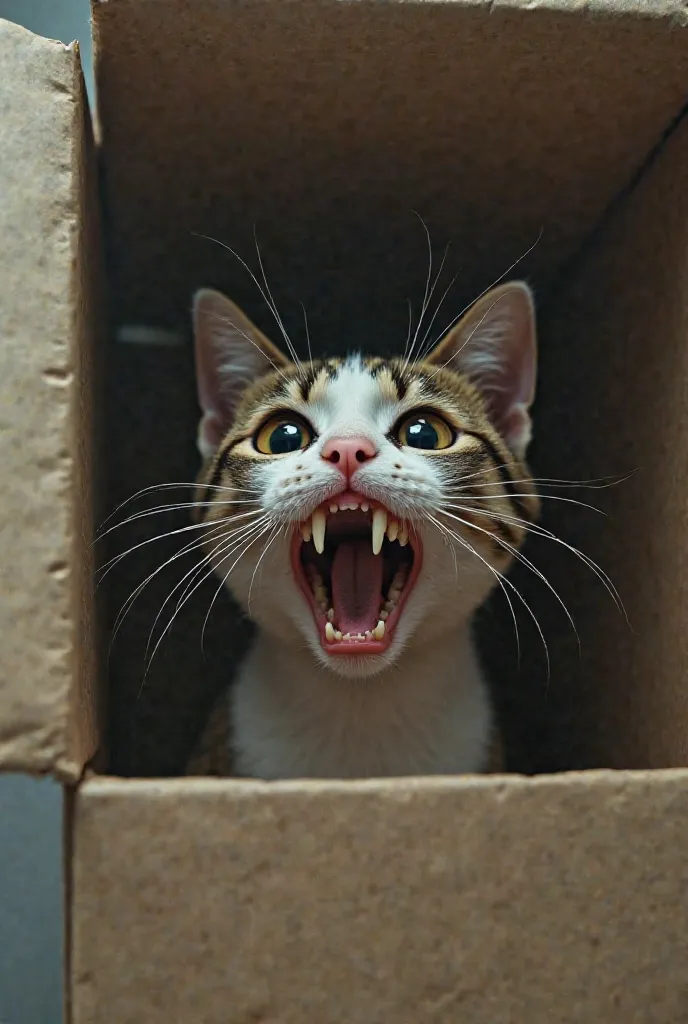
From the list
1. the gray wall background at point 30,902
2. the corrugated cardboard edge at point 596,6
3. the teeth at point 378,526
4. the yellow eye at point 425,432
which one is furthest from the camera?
the gray wall background at point 30,902

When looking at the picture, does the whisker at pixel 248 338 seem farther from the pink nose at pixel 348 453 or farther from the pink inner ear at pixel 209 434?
the pink nose at pixel 348 453

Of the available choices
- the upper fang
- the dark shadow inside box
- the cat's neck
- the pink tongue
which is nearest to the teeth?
the upper fang

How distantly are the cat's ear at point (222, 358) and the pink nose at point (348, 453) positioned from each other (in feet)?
1.08

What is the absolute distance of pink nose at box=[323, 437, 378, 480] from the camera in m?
0.96

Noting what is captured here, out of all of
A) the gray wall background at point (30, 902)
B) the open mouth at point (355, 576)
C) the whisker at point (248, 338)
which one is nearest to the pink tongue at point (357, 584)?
the open mouth at point (355, 576)

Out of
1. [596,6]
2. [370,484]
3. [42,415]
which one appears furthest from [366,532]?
[596,6]

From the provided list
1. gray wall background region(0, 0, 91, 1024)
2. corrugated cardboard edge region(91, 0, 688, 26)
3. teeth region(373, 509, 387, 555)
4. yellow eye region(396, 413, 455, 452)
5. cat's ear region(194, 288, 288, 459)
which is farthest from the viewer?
gray wall background region(0, 0, 91, 1024)

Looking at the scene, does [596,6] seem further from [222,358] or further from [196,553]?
[196,553]

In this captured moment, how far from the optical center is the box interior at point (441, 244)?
3.04 feet

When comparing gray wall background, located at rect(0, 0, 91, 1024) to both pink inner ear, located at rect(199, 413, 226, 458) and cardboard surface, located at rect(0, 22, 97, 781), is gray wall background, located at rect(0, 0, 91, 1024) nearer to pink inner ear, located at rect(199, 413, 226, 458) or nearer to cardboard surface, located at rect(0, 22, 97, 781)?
pink inner ear, located at rect(199, 413, 226, 458)

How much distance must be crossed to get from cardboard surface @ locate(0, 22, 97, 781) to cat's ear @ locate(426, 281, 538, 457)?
1.92ft

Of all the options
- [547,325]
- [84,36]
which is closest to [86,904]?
[547,325]

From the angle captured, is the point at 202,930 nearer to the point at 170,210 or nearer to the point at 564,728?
the point at 564,728

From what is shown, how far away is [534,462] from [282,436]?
57 cm
